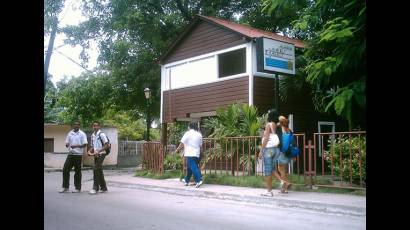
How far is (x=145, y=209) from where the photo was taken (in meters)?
7.91

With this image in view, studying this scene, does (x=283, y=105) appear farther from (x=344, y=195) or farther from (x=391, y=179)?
(x=391, y=179)

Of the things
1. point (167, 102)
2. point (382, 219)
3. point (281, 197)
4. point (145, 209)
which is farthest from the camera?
point (167, 102)

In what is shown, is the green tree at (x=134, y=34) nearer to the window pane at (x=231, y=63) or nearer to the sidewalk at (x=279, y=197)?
the window pane at (x=231, y=63)

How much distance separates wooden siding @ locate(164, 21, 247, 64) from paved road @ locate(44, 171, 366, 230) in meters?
9.31

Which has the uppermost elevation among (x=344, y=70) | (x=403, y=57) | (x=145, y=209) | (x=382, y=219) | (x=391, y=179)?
(x=344, y=70)

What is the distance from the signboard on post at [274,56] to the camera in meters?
11.9

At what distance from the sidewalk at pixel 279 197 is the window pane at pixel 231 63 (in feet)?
24.5

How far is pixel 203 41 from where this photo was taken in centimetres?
1884

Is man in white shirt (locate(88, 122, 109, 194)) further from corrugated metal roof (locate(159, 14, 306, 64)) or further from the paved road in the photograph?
corrugated metal roof (locate(159, 14, 306, 64))

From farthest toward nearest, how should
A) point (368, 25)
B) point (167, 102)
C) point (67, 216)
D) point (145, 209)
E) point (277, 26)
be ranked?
point (277, 26) < point (167, 102) < point (145, 209) < point (67, 216) < point (368, 25)

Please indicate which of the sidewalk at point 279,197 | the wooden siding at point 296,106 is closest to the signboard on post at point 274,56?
the sidewalk at point 279,197

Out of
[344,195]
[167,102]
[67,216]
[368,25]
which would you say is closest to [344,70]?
[344,195]

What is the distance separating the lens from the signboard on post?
11.9 meters
